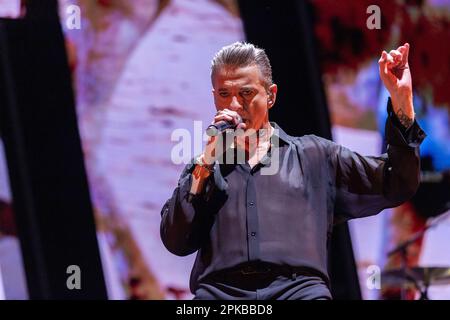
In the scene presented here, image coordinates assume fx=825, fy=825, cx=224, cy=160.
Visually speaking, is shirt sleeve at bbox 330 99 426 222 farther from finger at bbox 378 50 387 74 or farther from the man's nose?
the man's nose

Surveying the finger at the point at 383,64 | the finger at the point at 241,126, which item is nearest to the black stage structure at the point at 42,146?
the finger at the point at 241,126

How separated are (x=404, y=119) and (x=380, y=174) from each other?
0.50 ft

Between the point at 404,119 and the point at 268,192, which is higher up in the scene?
the point at 404,119

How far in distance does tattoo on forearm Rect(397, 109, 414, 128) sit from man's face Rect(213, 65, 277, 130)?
329 mm

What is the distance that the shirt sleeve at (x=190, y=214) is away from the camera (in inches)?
75.9

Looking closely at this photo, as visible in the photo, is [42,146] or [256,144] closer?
[256,144]

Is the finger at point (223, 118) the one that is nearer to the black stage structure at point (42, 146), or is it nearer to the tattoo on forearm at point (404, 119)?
the tattoo on forearm at point (404, 119)

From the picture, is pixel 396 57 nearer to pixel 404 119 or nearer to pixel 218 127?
pixel 404 119

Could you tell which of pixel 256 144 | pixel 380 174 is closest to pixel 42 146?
pixel 256 144

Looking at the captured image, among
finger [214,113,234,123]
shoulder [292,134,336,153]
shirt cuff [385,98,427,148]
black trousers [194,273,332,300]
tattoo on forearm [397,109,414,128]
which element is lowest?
black trousers [194,273,332,300]

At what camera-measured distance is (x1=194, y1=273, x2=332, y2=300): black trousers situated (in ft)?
6.11

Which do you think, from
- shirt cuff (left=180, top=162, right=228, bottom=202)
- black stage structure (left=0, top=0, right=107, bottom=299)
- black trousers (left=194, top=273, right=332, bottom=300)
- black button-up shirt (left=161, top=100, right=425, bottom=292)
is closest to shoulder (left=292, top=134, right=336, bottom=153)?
black button-up shirt (left=161, top=100, right=425, bottom=292)

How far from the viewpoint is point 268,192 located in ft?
6.44
